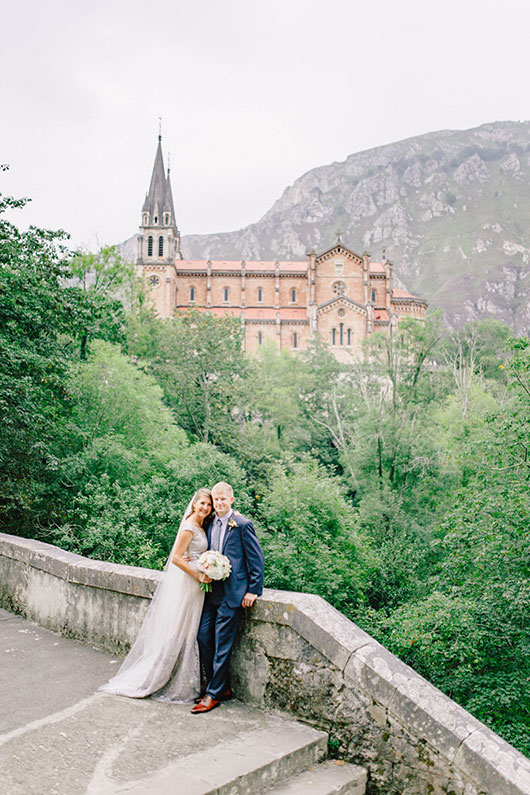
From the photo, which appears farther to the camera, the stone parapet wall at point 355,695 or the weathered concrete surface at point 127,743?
the stone parapet wall at point 355,695

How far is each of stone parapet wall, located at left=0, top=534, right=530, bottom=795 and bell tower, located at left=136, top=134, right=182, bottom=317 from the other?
68912 millimetres

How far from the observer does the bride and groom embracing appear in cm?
465

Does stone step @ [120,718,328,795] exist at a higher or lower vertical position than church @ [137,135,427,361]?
lower

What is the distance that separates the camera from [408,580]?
22.3 metres

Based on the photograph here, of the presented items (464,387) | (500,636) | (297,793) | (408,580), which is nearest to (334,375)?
(464,387)

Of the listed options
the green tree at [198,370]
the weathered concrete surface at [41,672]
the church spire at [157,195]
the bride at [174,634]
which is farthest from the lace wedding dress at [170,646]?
the church spire at [157,195]

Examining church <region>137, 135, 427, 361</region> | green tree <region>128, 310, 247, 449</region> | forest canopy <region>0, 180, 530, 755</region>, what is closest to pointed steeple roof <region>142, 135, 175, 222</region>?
church <region>137, 135, 427, 361</region>

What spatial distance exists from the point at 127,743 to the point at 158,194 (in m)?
78.0

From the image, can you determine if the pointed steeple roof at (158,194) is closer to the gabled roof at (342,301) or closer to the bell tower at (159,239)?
the bell tower at (159,239)

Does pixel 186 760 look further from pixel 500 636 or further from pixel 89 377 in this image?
pixel 89 377

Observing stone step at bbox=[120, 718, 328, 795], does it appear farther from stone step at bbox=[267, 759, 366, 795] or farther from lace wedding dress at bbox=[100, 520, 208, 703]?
lace wedding dress at bbox=[100, 520, 208, 703]

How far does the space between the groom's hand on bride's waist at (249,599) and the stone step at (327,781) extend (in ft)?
3.77

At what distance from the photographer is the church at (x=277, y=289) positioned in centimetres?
6844

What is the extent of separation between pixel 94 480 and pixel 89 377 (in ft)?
16.7
